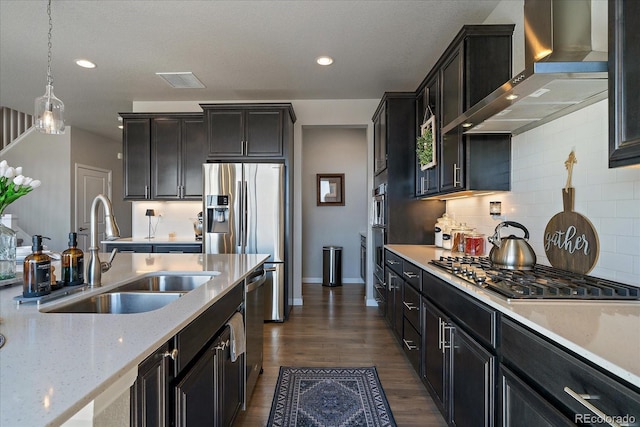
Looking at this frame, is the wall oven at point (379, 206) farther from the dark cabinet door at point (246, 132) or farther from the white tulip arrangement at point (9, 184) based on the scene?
the white tulip arrangement at point (9, 184)

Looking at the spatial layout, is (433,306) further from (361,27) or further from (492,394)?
(361,27)

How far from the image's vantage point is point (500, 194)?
2.47 metres

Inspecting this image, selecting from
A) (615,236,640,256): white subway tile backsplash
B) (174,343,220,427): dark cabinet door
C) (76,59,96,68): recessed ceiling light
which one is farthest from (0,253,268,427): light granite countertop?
(76,59,96,68): recessed ceiling light

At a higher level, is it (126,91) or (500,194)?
(126,91)

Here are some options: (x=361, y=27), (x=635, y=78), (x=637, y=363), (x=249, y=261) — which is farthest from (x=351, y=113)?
(x=637, y=363)

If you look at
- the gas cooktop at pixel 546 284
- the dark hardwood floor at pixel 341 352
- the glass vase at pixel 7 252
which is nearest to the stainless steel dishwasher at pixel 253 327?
the dark hardwood floor at pixel 341 352

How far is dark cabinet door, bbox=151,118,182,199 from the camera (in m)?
4.35

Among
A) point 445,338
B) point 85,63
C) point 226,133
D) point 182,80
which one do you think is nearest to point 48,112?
point 85,63

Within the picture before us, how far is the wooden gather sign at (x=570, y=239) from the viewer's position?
1613 millimetres

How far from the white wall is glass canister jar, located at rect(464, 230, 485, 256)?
332cm

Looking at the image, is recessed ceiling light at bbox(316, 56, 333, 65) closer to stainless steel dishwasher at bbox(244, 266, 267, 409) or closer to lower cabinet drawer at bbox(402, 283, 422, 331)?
stainless steel dishwasher at bbox(244, 266, 267, 409)

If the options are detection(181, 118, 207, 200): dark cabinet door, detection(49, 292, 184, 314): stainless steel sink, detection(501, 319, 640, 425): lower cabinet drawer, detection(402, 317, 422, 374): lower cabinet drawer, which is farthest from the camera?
detection(181, 118, 207, 200): dark cabinet door

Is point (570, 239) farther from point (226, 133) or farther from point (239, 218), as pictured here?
point (226, 133)

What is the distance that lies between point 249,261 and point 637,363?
203cm
